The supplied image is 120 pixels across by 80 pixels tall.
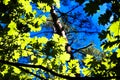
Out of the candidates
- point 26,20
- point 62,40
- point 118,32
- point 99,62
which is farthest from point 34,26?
point 118,32

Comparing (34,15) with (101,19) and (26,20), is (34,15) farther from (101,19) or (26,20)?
(101,19)

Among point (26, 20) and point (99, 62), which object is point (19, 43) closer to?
point (26, 20)

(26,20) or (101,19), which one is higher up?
(26,20)

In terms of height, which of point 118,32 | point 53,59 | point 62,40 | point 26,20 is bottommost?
point 118,32

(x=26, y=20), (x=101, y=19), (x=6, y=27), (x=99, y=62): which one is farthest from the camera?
(x=26, y=20)

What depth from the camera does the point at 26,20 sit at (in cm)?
793

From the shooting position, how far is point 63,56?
7676 millimetres

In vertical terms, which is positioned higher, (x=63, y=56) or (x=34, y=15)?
(x=34, y=15)

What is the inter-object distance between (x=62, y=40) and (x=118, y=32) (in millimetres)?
3456

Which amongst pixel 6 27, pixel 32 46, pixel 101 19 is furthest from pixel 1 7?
pixel 101 19

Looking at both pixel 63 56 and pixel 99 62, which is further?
pixel 63 56

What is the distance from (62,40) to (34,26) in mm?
776

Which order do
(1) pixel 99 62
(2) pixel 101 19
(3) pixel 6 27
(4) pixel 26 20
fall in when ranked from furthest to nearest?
(4) pixel 26 20 < (3) pixel 6 27 < (1) pixel 99 62 < (2) pixel 101 19

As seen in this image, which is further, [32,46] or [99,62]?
[32,46]
